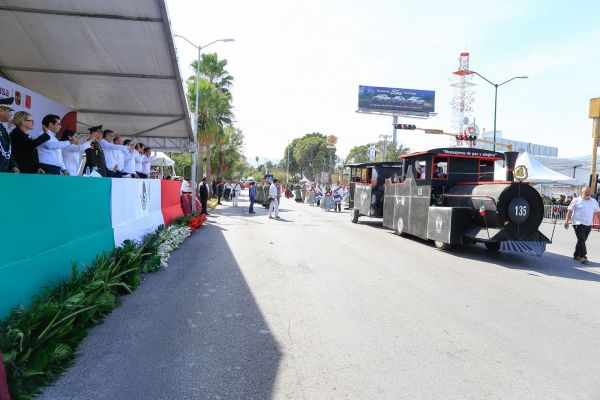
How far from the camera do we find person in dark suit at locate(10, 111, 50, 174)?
5805 millimetres

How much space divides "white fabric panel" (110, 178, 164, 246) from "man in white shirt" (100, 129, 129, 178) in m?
0.70

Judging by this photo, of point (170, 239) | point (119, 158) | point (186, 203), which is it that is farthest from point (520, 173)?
point (186, 203)

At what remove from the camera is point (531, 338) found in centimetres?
461

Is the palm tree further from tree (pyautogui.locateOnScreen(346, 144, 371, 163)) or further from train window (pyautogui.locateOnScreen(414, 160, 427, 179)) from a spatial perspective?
tree (pyautogui.locateOnScreen(346, 144, 371, 163))

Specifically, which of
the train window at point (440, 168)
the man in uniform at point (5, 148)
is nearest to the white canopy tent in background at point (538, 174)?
the train window at point (440, 168)

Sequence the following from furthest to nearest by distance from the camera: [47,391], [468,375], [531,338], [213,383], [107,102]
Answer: [107,102], [531,338], [468,375], [213,383], [47,391]

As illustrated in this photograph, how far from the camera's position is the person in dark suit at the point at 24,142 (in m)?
5.80

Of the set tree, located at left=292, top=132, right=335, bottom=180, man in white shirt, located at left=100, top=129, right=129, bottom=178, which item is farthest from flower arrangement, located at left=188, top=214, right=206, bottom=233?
tree, located at left=292, top=132, right=335, bottom=180

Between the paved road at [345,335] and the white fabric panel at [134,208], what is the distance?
117 centimetres

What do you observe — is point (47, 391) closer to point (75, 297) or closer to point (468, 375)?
point (75, 297)

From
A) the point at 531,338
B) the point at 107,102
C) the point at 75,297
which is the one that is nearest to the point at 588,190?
the point at 531,338

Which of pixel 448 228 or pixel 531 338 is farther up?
pixel 448 228

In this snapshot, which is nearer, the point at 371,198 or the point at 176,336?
the point at 176,336

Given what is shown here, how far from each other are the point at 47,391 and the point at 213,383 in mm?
1237
